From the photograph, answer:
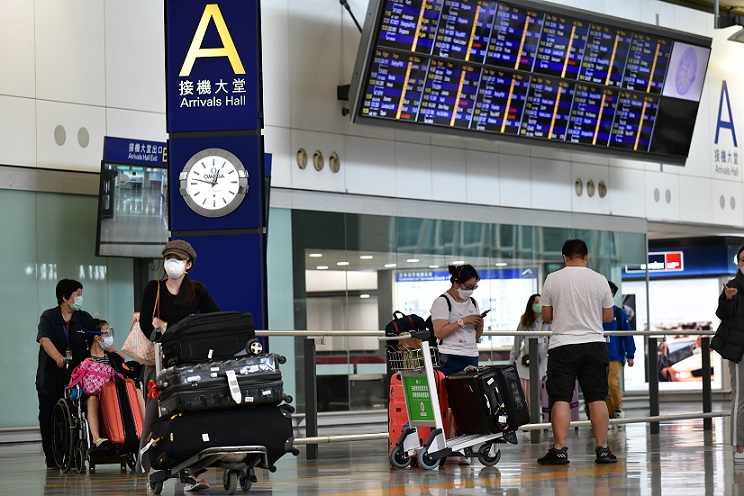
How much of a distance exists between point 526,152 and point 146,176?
7.50 m

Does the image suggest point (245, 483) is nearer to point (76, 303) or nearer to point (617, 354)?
point (76, 303)

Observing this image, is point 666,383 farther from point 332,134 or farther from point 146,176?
point 146,176

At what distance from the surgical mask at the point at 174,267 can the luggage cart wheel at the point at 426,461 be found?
2171mm

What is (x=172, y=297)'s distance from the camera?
787 centimetres

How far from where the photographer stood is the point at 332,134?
56.9ft

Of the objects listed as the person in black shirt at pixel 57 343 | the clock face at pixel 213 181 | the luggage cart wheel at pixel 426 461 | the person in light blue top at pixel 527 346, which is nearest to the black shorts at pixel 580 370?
the luggage cart wheel at pixel 426 461

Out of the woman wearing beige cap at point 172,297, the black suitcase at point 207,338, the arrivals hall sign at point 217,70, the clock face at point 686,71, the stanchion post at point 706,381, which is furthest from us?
the clock face at point 686,71

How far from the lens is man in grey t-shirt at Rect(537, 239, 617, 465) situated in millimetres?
9008

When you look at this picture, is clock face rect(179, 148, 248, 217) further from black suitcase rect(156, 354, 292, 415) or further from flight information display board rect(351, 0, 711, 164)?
flight information display board rect(351, 0, 711, 164)

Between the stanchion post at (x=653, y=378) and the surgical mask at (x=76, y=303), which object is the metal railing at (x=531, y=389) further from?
the surgical mask at (x=76, y=303)

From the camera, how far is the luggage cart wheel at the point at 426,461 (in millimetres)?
8836

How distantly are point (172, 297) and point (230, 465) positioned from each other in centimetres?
110

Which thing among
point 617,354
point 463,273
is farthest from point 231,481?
point 617,354

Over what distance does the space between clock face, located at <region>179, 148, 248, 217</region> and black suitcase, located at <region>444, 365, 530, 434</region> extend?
2.07m
